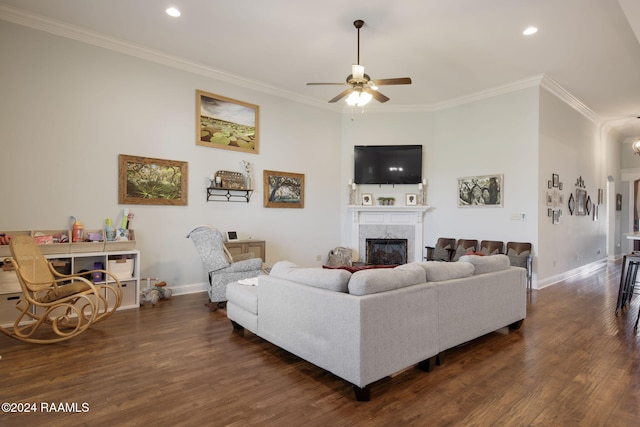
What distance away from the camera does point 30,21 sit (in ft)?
13.7

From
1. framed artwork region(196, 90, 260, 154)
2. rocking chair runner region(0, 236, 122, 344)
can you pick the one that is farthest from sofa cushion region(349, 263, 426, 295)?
framed artwork region(196, 90, 260, 154)

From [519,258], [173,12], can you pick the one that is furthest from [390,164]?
[173,12]

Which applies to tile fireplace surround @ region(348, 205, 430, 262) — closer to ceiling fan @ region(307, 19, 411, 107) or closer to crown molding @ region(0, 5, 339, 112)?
crown molding @ region(0, 5, 339, 112)

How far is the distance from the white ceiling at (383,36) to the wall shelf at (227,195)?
6.30 ft

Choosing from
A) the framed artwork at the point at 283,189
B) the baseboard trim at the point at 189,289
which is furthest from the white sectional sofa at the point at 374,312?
the framed artwork at the point at 283,189

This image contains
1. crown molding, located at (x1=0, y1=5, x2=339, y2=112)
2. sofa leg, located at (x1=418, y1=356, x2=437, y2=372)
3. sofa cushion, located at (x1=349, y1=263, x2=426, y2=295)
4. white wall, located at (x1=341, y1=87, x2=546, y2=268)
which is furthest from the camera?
white wall, located at (x1=341, y1=87, x2=546, y2=268)

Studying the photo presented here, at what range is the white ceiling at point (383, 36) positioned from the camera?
3934mm

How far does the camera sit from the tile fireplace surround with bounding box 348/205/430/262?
7340mm

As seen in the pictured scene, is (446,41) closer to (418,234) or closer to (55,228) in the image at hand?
(418,234)

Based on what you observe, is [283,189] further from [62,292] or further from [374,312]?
[374,312]

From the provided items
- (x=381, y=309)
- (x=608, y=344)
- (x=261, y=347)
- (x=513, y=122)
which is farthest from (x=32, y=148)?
(x=513, y=122)

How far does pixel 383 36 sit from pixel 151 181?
3.82 metres

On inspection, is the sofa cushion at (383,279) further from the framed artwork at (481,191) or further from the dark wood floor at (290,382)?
the framed artwork at (481,191)

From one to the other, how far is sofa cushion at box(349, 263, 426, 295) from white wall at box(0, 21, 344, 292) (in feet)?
12.4
